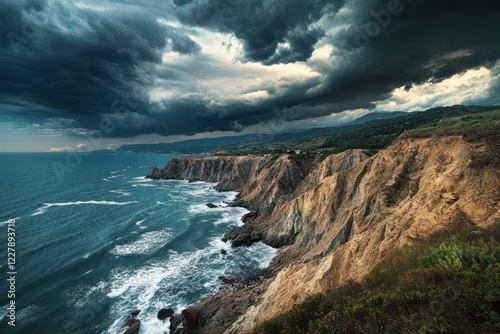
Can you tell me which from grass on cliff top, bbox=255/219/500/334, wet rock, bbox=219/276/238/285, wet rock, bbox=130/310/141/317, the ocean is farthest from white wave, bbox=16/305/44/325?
grass on cliff top, bbox=255/219/500/334

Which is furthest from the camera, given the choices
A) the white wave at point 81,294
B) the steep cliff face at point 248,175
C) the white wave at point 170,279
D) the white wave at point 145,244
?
the steep cliff face at point 248,175

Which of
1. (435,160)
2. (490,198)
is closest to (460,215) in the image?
(490,198)

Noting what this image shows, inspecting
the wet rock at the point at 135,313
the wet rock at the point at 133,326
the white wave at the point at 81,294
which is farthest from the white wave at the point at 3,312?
the wet rock at the point at 133,326

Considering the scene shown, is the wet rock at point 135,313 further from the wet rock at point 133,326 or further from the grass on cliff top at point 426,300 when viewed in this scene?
the grass on cliff top at point 426,300

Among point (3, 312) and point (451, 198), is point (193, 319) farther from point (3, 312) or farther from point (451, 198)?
point (451, 198)

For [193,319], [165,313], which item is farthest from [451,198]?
[165,313]

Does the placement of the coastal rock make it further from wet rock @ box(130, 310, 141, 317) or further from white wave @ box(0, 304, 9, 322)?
white wave @ box(0, 304, 9, 322)

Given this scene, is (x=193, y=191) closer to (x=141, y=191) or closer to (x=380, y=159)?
(x=141, y=191)
